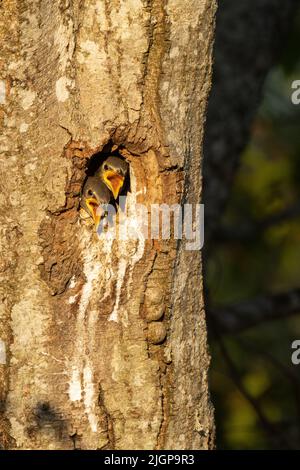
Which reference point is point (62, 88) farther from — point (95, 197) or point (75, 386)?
point (75, 386)

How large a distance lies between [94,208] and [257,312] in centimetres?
299

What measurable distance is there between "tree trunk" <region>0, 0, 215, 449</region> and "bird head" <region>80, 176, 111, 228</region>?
5 centimetres

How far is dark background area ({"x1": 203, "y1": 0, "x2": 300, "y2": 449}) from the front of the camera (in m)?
5.62

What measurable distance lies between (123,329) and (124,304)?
81mm

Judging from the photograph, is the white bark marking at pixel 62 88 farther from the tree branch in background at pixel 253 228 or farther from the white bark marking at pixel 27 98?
the tree branch in background at pixel 253 228

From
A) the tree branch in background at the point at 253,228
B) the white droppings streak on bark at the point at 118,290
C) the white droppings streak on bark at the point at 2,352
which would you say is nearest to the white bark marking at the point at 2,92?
the white droppings streak on bark at the point at 118,290

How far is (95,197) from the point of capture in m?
2.88

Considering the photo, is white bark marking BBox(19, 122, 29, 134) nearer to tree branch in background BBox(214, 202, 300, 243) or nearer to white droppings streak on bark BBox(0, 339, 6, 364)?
white droppings streak on bark BBox(0, 339, 6, 364)

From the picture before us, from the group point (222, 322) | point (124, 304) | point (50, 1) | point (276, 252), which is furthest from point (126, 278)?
point (276, 252)

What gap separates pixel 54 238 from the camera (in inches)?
112

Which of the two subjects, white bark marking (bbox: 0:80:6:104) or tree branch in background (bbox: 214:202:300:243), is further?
tree branch in background (bbox: 214:202:300:243)

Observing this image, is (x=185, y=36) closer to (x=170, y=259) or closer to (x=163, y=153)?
(x=163, y=153)

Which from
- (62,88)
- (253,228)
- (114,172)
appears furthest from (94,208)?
(253,228)

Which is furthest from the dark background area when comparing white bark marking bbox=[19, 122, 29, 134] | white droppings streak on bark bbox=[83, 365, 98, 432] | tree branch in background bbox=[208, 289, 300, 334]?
white bark marking bbox=[19, 122, 29, 134]
